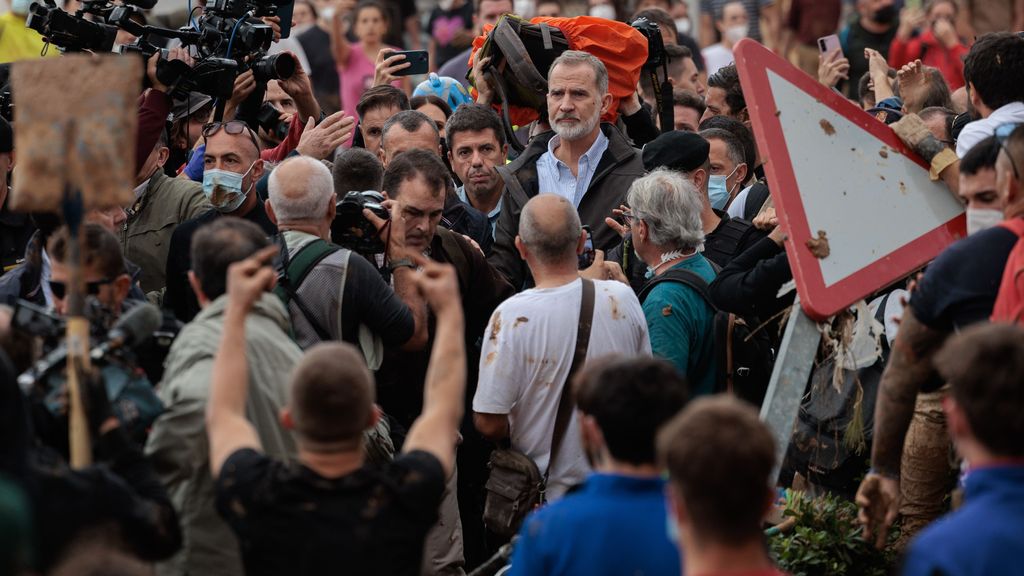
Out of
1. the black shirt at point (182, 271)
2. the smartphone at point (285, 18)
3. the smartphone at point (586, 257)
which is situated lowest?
the black shirt at point (182, 271)

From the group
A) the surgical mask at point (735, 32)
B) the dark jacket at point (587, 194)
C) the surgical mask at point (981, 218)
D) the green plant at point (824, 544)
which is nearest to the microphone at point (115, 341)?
the green plant at point (824, 544)

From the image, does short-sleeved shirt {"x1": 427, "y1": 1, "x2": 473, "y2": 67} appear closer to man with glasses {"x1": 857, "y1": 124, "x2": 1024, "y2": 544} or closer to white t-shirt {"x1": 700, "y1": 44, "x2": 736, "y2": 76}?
white t-shirt {"x1": 700, "y1": 44, "x2": 736, "y2": 76}

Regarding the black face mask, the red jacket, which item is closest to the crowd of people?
the red jacket

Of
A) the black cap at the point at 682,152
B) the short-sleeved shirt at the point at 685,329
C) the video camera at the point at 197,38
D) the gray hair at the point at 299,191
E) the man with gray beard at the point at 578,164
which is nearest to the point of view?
the gray hair at the point at 299,191

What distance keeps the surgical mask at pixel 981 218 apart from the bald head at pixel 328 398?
7.19 ft

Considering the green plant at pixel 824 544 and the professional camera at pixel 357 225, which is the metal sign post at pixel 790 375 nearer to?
the green plant at pixel 824 544

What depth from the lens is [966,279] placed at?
4379 millimetres

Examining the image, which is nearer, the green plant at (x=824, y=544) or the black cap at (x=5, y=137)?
the green plant at (x=824, y=544)

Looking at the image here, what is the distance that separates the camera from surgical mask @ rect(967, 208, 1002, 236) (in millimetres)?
4684

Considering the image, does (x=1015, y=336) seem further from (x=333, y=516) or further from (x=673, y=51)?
(x=673, y=51)

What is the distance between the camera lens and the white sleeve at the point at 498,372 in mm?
5352

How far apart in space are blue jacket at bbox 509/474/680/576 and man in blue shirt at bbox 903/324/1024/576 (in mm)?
638

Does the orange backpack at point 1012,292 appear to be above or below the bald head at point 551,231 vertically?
above

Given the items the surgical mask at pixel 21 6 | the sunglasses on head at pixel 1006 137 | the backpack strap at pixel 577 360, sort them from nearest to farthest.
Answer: the sunglasses on head at pixel 1006 137
the backpack strap at pixel 577 360
the surgical mask at pixel 21 6
